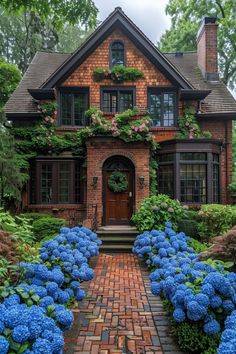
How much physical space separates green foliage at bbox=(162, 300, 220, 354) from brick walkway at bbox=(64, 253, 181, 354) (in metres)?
0.18

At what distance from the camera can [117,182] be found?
42.5 feet

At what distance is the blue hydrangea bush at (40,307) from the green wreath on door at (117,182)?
285 inches

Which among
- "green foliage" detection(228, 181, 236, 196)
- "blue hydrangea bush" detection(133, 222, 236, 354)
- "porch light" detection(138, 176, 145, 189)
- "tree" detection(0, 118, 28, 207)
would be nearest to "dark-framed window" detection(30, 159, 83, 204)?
"tree" detection(0, 118, 28, 207)

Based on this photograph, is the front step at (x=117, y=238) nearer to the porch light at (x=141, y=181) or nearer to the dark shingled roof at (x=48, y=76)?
the porch light at (x=141, y=181)

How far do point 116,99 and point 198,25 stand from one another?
12067 mm

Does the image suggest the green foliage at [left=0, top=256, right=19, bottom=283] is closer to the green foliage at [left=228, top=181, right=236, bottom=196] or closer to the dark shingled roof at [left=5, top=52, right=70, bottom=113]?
the dark shingled roof at [left=5, top=52, right=70, bottom=113]

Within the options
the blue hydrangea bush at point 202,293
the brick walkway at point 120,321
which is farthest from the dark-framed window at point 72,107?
the blue hydrangea bush at point 202,293

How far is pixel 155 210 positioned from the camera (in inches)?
412

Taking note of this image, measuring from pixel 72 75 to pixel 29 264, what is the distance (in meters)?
11.1

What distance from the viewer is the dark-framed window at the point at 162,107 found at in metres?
14.0

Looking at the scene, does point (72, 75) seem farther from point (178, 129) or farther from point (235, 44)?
point (235, 44)

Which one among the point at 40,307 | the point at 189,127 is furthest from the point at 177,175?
the point at 40,307

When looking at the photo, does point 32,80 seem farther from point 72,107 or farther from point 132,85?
point 132,85

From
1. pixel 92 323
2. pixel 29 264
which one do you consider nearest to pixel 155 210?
pixel 92 323
